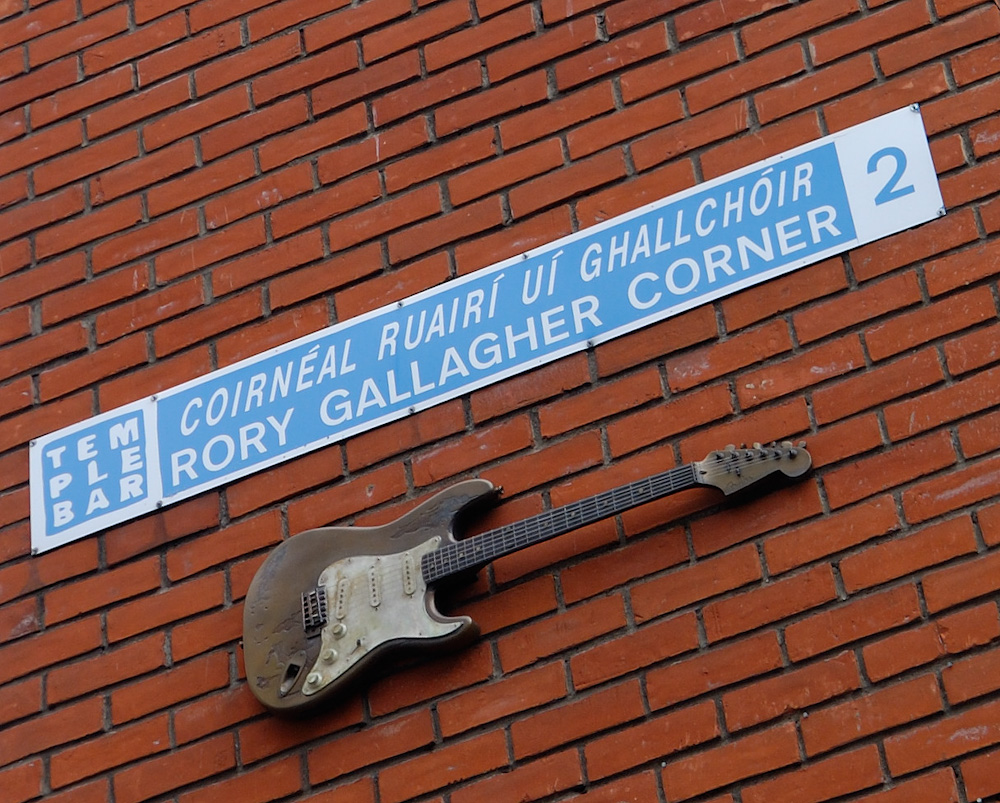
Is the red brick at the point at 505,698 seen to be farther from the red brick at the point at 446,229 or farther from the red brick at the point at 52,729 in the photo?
the red brick at the point at 446,229

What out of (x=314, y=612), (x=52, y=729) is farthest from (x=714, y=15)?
(x=52, y=729)

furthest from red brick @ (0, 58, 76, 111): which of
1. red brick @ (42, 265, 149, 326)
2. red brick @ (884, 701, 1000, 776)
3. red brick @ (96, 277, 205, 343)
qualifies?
red brick @ (884, 701, 1000, 776)

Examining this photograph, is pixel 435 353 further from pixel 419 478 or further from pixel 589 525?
pixel 589 525

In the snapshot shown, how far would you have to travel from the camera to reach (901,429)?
290 cm

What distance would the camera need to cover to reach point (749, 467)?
2885 mm

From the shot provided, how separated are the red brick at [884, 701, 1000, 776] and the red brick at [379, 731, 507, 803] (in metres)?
0.70

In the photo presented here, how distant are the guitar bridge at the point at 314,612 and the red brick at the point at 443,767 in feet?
0.99

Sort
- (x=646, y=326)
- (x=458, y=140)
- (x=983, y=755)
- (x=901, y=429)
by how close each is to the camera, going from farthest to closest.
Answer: (x=458, y=140) < (x=646, y=326) < (x=901, y=429) < (x=983, y=755)

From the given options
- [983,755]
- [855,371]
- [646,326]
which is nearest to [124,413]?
[646,326]

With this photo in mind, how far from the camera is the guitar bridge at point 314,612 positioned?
3.04 metres

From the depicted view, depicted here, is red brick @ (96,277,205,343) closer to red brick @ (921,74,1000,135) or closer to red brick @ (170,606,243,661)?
red brick @ (170,606,243,661)

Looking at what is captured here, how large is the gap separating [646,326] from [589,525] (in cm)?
42

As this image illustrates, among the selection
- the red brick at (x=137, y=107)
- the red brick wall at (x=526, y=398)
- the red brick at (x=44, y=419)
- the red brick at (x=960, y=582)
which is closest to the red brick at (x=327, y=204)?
the red brick wall at (x=526, y=398)

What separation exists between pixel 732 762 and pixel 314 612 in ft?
2.74
